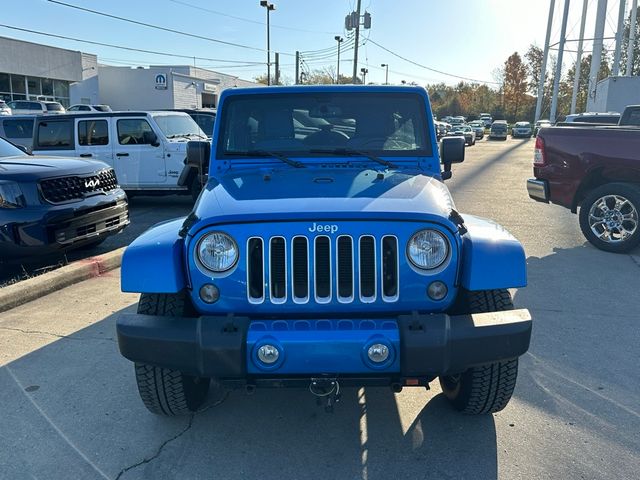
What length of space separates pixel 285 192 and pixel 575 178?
221 inches

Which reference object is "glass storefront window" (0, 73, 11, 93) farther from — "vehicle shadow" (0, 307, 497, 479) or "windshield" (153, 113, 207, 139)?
"vehicle shadow" (0, 307, 497, 479)

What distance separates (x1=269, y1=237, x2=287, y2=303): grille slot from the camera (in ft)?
8.41

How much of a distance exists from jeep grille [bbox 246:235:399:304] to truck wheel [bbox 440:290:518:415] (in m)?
0.49

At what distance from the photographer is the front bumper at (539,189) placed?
744cm

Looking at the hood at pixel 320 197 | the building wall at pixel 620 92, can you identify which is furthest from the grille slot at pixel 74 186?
the building wall at pixel 620 92

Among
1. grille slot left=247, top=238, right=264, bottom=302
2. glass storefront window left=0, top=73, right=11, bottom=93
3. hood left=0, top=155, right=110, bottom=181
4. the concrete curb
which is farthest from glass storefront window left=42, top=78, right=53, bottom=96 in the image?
grille slot left=247, top=238, right=264, bottom=302

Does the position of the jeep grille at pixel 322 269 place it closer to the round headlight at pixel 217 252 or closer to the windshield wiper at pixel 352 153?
the round headlight at pixel 217 252

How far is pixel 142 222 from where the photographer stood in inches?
362

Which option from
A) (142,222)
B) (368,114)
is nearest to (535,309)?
(368,114)

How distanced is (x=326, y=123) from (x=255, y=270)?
152cm

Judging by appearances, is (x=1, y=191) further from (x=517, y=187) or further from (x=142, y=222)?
(x=517, y=187)

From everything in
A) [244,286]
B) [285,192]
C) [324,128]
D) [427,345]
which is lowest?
[427,345]

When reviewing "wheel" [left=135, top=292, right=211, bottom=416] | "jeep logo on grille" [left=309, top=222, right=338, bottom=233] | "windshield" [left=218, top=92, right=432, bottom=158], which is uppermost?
"windshield" [left=218, top=92, right=432, bottom=158]

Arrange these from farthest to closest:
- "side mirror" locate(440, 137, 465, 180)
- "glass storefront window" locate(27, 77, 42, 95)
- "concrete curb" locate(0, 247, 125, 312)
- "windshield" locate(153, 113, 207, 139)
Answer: "glass storefront window" locate(27, 77, 42, 95), "windshield" locate(153, 113, 207, 139), "concrete curb" locate(0, 247, 125, 312), "side mirror" locate(440, 137, 465, 180)
